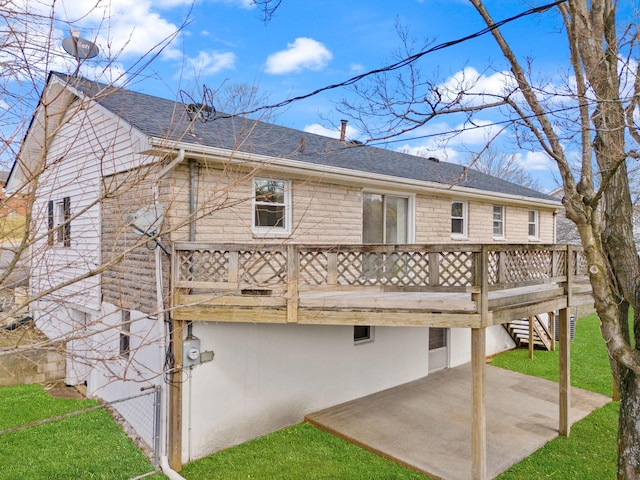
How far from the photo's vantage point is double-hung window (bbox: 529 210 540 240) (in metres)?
15.0

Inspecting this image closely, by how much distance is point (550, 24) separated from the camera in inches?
244

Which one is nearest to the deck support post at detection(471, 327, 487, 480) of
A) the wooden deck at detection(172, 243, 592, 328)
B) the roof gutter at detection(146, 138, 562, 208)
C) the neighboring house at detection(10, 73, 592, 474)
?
the neighboring house at detection(10, 73, 592, 474)

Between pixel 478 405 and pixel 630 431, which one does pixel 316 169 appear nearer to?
pixel 478 405

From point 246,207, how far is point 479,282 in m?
3.98

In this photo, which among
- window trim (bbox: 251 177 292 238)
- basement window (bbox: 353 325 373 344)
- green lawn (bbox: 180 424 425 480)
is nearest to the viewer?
green lawn (bbox: 180 424 425 480)

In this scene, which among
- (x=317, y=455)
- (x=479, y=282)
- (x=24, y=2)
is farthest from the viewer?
(x=317, y=455)

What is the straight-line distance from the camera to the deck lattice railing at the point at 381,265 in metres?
5.34

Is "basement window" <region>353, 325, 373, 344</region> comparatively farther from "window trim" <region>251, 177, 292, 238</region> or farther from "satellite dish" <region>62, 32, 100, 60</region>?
"satellite dish" <region>62, 32, 100, 60</region>

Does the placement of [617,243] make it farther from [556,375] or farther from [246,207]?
[556,375]

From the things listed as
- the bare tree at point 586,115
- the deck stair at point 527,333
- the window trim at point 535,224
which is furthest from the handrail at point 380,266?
the window trim at point 535,224

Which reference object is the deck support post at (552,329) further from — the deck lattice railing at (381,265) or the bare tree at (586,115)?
the bare tree at (586,115)

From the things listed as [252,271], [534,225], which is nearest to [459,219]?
[534,225]

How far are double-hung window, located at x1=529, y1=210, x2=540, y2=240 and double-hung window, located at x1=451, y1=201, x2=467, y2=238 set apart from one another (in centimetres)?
444

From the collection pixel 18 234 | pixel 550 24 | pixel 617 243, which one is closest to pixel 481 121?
pixel 550 24
